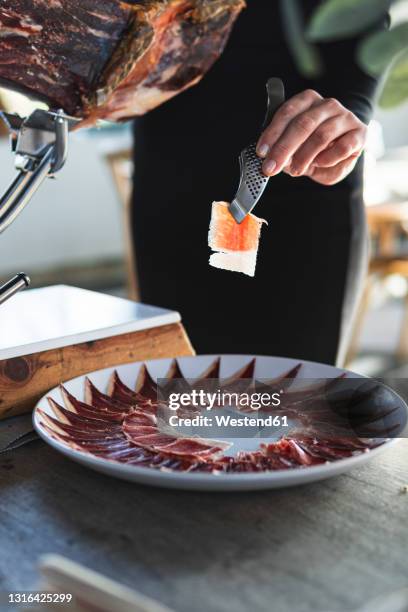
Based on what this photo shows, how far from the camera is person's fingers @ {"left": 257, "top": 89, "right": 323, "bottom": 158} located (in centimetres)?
73

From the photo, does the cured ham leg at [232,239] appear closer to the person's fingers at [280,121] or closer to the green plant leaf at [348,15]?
the person's fingers at [280,121]

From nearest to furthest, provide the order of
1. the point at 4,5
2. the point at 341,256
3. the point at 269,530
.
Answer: the point at 269,530 → the point at 4,5 → the point at 341,256

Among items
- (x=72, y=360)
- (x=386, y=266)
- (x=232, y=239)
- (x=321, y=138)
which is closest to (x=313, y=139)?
(x=321, y=138)

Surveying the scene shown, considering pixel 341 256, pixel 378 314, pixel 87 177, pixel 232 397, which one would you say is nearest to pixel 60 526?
pixel 232 397

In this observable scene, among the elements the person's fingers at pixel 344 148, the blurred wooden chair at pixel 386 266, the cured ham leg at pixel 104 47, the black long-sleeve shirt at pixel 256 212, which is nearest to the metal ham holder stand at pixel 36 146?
the cured ham leg at pixel 104 47

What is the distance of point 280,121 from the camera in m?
0.75

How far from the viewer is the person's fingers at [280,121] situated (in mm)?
732

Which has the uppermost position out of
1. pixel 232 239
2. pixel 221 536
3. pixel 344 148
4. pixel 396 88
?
pixel 396 88

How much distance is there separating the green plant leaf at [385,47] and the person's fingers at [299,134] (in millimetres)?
123

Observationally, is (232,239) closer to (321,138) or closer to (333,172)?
(321,138)

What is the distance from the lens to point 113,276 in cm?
479

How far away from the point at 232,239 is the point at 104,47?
0.27 meters

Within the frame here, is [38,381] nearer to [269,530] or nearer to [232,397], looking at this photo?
[232,397]

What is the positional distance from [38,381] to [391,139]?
207 inches
